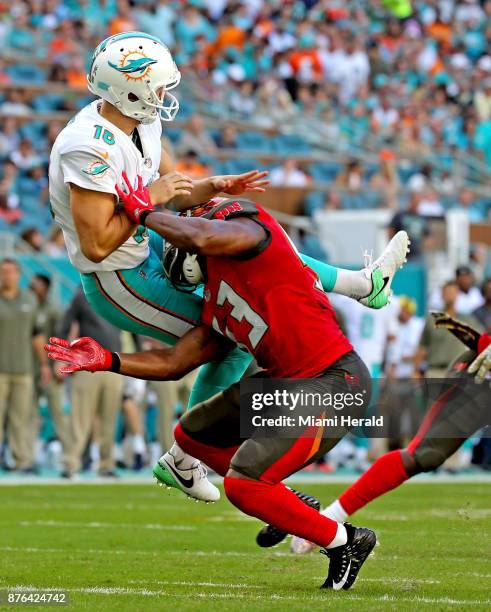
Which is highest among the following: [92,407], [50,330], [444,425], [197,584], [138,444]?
[444,425]

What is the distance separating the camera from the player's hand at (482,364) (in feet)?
21.6

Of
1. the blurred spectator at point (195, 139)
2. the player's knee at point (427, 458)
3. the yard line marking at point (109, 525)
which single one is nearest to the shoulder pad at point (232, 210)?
the player's knee at point (427, 458)

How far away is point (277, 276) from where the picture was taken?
5691 mm

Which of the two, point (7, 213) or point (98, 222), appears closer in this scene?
point (98, 222)

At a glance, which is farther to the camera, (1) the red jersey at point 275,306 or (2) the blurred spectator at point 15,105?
(2) the blurred spectator at point 15,105

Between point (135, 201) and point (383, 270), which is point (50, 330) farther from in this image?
point (135, 201)

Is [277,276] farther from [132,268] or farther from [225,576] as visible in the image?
[225,576]

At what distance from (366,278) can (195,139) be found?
36.0 ft

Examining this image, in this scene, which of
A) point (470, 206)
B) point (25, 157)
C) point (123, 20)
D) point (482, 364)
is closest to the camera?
point (482, 364)

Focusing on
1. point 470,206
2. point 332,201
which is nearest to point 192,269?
point 332,201

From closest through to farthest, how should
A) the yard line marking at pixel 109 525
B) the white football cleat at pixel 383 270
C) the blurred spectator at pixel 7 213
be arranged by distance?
the white football cleat at pixel 383 270 → the yard line marking at pixel 109 525 → the blurred spectator at pixel 7 213

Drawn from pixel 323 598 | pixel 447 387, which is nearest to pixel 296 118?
pixel 447 387

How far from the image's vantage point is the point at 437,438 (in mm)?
6867

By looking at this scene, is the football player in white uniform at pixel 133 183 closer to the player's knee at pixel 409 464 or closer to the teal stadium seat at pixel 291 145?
the player's knee at pixel 409 464
